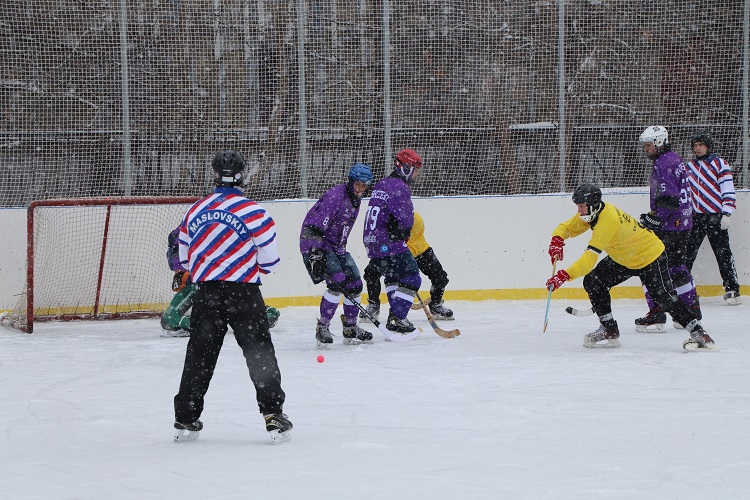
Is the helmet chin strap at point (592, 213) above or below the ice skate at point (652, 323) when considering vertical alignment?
above

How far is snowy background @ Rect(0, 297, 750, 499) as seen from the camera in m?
3.34

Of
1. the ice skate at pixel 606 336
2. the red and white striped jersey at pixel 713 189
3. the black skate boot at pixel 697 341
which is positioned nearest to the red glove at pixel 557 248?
Result: the ice skate at pixel 606 336

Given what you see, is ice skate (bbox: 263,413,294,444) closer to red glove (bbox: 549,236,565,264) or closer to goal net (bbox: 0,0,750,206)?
red glove (bbox: 549,236,565,264)

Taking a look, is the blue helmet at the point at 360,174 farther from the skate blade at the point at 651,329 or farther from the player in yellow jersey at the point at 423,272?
the skate blade at the point at 651,329

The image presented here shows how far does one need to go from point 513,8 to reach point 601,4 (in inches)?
30.9

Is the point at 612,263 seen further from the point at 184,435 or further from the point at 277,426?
the point at 184,435

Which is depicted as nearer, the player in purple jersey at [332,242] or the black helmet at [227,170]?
the black helmet at [227,170]

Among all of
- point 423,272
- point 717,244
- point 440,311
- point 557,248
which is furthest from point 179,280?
point 717,244

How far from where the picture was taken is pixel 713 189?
8328 millimetres

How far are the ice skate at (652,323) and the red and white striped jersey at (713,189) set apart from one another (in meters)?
1.88

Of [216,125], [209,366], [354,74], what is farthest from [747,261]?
[209,366]

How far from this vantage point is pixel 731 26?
902 cm

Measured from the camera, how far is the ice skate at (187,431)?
389cm

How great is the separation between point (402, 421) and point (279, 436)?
0.60 metres
